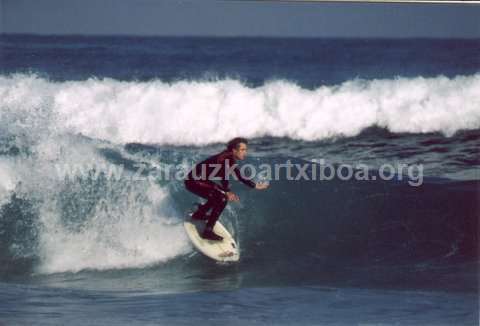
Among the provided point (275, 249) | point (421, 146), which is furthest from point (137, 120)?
point (421, 146)

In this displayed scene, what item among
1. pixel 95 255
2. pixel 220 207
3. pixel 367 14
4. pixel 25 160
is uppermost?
pixel 367 14

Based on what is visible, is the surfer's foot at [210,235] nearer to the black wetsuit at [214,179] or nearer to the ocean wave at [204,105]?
the black wetsuit at [214,179]

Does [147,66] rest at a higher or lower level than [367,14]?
lower

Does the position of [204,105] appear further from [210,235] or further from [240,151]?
[210,235]

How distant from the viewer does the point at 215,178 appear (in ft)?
19.7

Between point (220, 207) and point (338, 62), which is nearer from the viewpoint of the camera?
point (220, 207)

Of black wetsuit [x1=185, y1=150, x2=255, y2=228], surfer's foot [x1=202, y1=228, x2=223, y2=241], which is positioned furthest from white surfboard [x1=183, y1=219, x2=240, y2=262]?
black wetsuit [x1=185, y1=150, x2=255, y2=228]

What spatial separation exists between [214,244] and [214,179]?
56 centimetres

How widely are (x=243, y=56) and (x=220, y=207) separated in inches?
52.4

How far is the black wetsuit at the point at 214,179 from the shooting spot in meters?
5.96

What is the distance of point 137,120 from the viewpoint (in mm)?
6223

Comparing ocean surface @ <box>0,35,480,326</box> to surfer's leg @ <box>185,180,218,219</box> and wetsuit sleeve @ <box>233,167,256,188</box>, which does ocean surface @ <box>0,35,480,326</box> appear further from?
wetsuit sleeve @ <box>233,167,256,188</box>

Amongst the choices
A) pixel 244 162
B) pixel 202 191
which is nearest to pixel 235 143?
pixel 244 162

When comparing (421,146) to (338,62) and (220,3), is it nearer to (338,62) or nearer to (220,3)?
(338,62)
